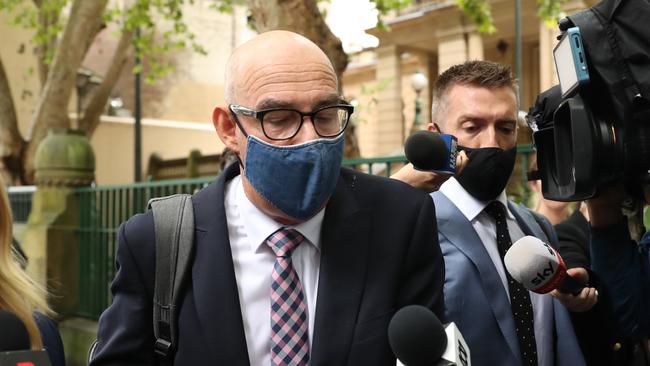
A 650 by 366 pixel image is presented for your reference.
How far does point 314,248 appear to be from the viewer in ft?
7.20

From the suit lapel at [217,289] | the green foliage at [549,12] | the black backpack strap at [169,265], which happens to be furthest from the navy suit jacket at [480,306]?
the green foliage at [549,12]

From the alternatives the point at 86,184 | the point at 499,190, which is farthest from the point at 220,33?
the point at 499,190

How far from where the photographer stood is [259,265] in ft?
7.09

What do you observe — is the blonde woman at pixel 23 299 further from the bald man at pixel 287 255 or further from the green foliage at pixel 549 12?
the green foliage at pixel 549 12

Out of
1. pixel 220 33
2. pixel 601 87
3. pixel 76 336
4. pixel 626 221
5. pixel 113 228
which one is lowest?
pixel 76 336

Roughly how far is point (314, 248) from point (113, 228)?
640 centimetres

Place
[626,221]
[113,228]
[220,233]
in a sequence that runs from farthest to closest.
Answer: [113,228] < [626,221] < [220,233]

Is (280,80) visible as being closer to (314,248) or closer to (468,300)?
(314,248)

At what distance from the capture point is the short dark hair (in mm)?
2875

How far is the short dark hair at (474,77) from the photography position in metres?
2.88

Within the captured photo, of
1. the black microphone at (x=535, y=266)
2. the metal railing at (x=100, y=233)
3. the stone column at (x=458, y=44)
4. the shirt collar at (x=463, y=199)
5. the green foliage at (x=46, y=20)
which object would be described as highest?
the stone column at (x=458, y=44)

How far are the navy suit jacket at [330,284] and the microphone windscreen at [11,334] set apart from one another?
0.44 m

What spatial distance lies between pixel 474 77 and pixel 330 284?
1216 mm

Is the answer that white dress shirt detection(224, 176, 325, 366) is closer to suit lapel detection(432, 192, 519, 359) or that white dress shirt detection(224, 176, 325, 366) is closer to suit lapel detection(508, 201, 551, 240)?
suit lapel detection(432, 192, 519, 359)
